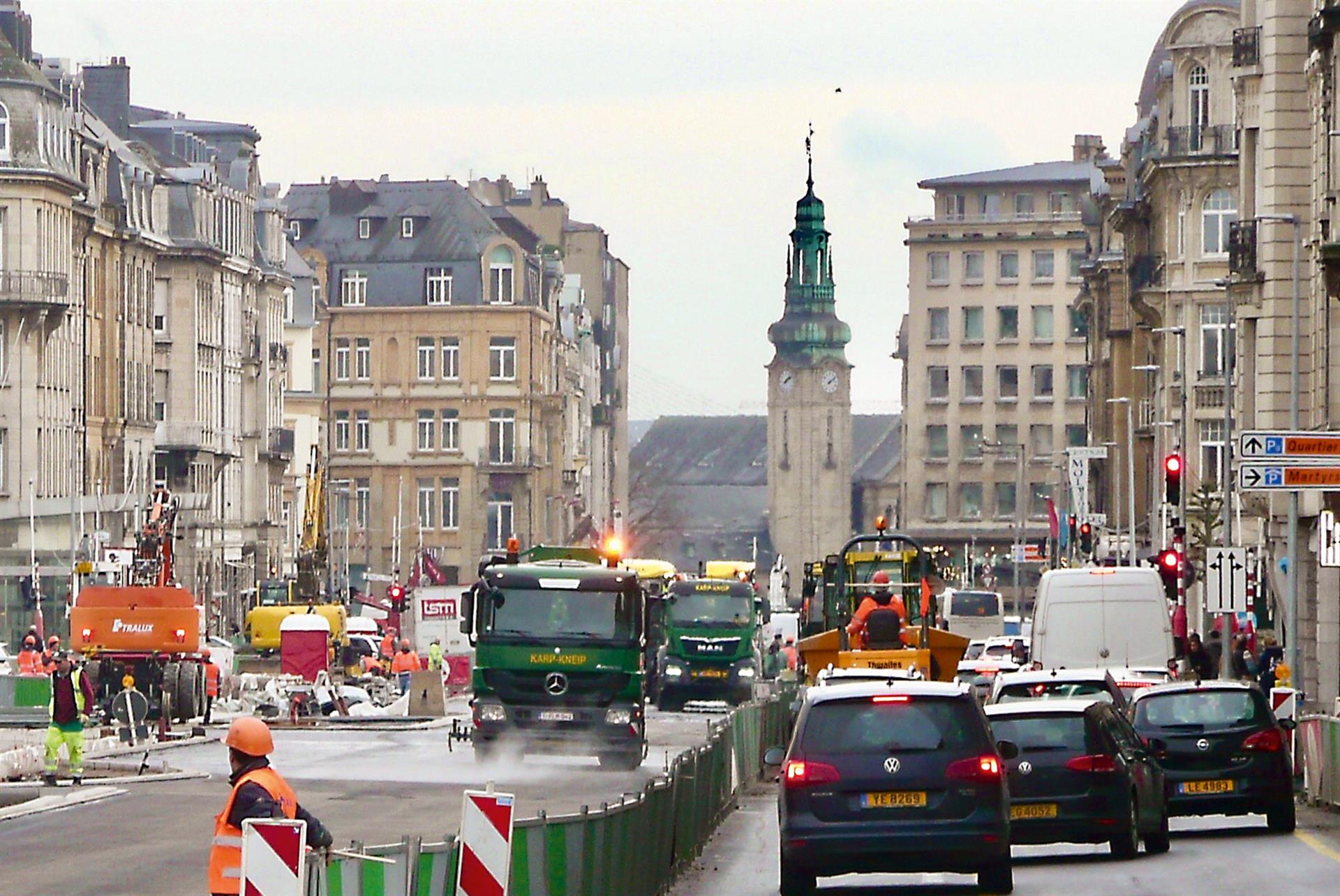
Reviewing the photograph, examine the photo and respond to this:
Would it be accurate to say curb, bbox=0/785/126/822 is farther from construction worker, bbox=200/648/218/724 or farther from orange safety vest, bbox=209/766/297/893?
construction worker, bbox=200/648/218/724

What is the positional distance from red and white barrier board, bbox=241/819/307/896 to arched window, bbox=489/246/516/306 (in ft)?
426

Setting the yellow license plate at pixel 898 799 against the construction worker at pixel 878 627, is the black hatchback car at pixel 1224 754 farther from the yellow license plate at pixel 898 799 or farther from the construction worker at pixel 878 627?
the yellow license plate at pixel 898 799

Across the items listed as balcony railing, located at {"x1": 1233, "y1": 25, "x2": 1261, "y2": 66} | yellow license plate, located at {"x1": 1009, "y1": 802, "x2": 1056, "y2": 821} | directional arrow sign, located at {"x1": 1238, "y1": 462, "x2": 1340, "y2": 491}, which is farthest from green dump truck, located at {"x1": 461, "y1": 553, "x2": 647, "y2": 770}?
balcony railing, located at {"x1": 1233, "y1": 25, "x2": 1261, "y2": 66}

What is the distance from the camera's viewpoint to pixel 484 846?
14602 mm

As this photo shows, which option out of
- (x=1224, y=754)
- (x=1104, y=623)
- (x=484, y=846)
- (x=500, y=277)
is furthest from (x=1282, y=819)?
(x=500, y=277)

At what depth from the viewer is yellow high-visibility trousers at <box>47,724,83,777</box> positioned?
39.2m

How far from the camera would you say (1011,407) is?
173m

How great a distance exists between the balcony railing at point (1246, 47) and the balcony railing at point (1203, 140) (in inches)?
1171

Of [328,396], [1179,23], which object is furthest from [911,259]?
[1179,23]

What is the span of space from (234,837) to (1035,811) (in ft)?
39.8

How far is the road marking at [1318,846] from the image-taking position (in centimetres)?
2556

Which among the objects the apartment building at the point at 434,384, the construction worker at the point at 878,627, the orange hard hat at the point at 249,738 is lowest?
the construction worker at the point at 878,627

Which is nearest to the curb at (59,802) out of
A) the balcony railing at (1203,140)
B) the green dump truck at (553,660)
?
the green dump truck at (553,660)

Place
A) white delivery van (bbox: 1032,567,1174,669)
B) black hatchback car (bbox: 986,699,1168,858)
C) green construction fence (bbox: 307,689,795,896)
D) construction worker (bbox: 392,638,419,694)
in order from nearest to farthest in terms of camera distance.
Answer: green construction fence (bbox: 307,689,795,896) → black hatchback car (bbox: 986,699,1168,858) → white delivery van (bbox: 1032,567,1174,669) → construction worker (bbox: 392,638,419,694)
